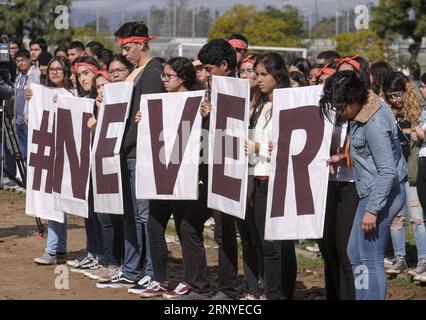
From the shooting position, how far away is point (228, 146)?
23.6 ft

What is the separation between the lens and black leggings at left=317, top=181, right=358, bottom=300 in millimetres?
6434

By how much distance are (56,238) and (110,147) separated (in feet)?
6.01

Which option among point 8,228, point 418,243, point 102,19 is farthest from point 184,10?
point 418,243

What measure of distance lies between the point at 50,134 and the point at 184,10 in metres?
41.7

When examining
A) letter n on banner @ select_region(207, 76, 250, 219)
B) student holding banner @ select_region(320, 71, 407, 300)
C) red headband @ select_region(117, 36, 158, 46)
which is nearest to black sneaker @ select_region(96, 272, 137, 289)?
letter n on banner @ select_region(207, 76, 250, 219)

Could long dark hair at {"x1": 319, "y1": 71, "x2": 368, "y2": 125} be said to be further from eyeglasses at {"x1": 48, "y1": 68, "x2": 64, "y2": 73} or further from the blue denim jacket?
eyeglasses at {"x1": 48, "y1": 68, "x2": 64, "y2": 73}

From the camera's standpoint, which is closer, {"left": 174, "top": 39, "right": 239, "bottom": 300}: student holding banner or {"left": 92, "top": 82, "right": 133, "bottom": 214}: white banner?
{"left": 174, "top": 39, "right": 239, "bottom": 300}: student holding banner

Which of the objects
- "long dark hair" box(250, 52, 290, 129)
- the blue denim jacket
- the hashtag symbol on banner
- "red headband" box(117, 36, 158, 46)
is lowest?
the hashtag symbol on banner

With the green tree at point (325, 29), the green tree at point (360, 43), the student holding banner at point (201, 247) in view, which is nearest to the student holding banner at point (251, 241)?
the student holding banner at point (201, 247)

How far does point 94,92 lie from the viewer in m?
9.27

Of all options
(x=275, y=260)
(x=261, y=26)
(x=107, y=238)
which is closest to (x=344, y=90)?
(x=275, y=260)

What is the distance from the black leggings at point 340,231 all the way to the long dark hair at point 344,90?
0.60 meters

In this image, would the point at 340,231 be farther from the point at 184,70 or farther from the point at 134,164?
the point at 134,164

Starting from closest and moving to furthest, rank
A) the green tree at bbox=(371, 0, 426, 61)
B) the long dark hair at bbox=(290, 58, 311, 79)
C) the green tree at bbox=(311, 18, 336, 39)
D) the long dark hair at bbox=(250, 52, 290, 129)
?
the long dark hair at bbox=(250, 52, 290, 129)
the long dark hair at bbox=(290, 58, 311, 79)
the green tree at bbox=(371, 0, 426, 61)
the green tree at bbox=(311, 18, 336, 39)
